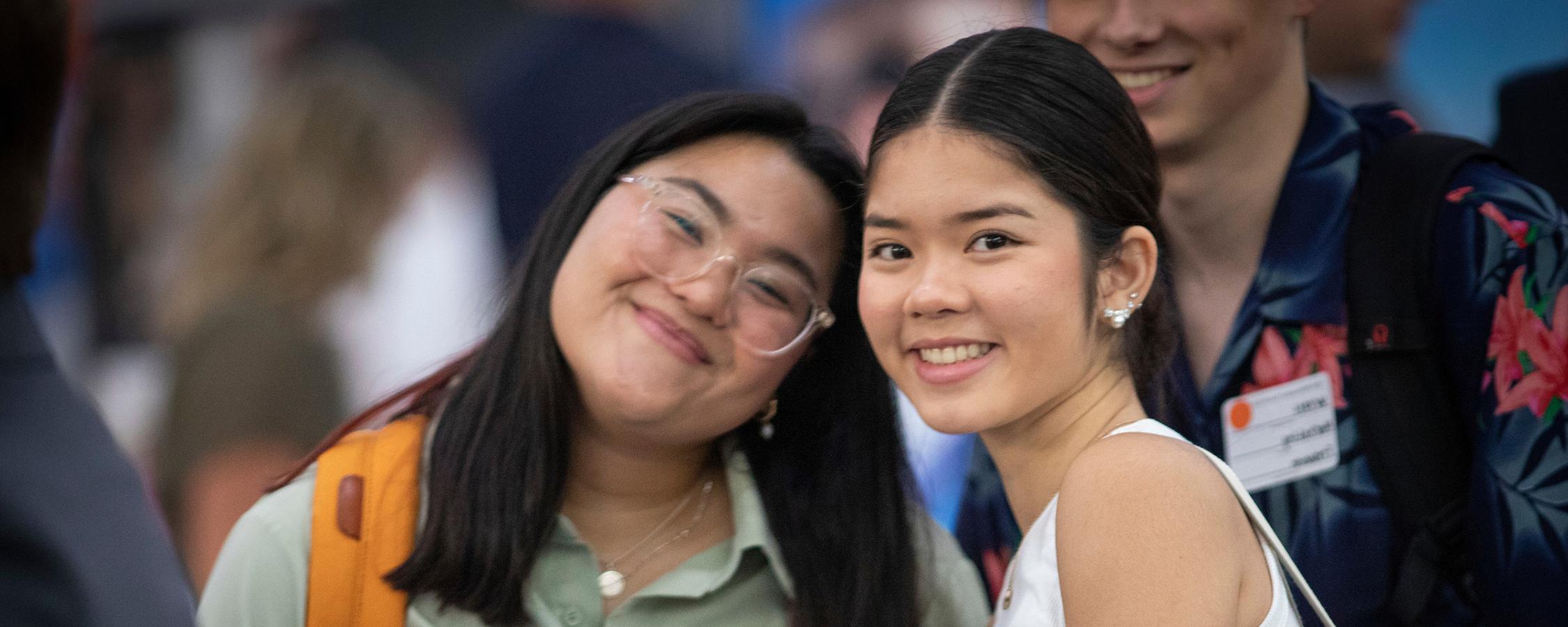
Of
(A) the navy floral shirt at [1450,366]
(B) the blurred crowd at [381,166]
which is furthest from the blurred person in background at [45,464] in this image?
(A) the navy floral shirt at [1450,366]

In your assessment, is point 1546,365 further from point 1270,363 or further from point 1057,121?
point 1057,121

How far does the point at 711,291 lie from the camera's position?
2252mm

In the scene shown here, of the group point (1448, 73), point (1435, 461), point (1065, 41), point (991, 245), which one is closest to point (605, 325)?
point (991, 245)

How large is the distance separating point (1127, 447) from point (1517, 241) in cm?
84

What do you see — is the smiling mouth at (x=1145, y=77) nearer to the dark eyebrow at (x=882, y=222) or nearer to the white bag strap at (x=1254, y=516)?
the dark eyebrow at (x=882, y=222)

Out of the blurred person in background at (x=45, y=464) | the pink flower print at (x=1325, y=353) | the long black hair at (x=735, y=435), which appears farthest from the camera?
the pink flower print at (x=1325, y=353)

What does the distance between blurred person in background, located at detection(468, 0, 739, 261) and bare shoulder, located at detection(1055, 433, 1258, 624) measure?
8.67 ft

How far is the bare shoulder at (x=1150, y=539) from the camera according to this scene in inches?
63.7

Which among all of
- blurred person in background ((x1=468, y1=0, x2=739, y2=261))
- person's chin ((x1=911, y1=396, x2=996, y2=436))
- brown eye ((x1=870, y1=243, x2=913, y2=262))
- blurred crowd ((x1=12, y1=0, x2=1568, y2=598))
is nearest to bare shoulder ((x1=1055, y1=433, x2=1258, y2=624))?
person's chin ((x1=911, y1=396, x2=996, y2=436))

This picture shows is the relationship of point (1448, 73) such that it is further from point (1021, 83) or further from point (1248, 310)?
point (1021, 83)

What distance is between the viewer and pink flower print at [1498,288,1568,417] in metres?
2.08

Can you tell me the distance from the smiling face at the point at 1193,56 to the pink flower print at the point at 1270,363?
365 mm

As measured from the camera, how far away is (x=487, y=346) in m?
2.46

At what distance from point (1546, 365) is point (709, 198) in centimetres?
127
